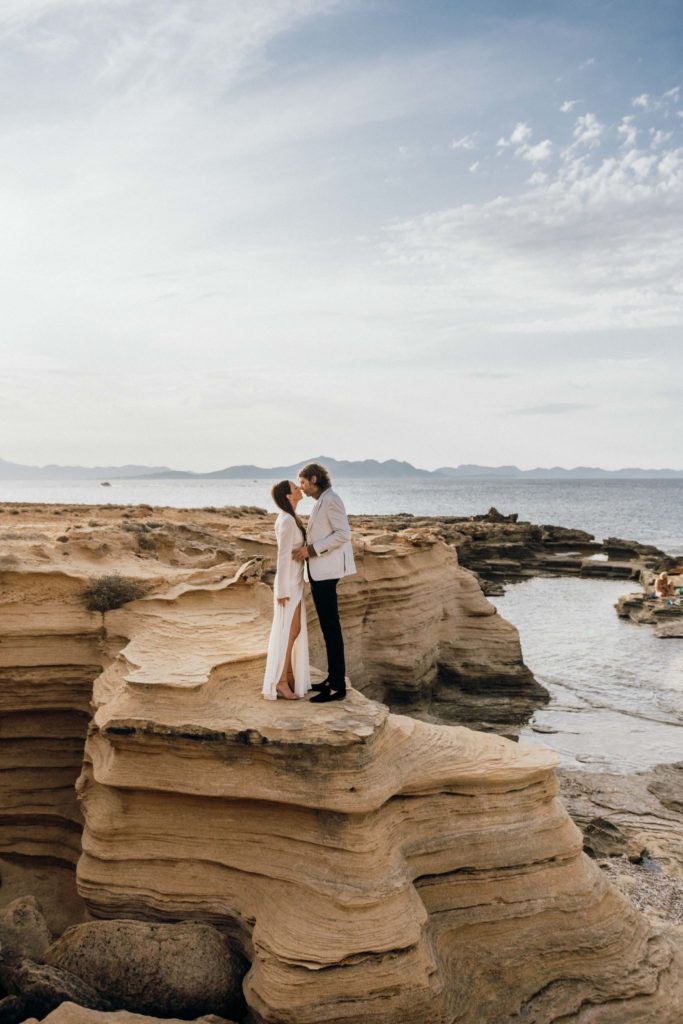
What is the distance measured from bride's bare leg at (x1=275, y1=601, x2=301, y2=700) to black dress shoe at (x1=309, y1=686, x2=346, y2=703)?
0.66ft

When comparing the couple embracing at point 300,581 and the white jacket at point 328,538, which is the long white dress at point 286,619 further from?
the white jacket at point 328,538

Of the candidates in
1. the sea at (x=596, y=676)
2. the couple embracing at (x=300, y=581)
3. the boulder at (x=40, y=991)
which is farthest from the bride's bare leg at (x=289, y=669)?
the sea at (x=596, y=676)

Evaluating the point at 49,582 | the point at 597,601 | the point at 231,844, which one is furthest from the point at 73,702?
the point at 597,601

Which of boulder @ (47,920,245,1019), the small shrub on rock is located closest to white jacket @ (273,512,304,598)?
the small shrub on rock

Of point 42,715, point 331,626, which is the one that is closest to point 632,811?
point 331,626

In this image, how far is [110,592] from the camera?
9453 mm

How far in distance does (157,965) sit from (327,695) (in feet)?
8.28

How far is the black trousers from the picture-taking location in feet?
24.6

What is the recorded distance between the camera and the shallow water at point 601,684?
1577 centimetres

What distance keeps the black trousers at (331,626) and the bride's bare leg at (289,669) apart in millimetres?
219

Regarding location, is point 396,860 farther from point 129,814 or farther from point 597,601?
point 597,601

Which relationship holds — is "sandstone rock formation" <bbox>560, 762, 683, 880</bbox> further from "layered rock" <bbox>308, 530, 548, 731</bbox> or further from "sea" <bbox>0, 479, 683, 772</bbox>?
"layered rock" <bbox>308, 530, 548, 731</bbox>

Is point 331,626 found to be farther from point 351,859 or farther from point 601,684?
point 601,684

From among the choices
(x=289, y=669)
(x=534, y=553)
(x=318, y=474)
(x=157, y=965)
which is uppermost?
(x=318, y=474)
